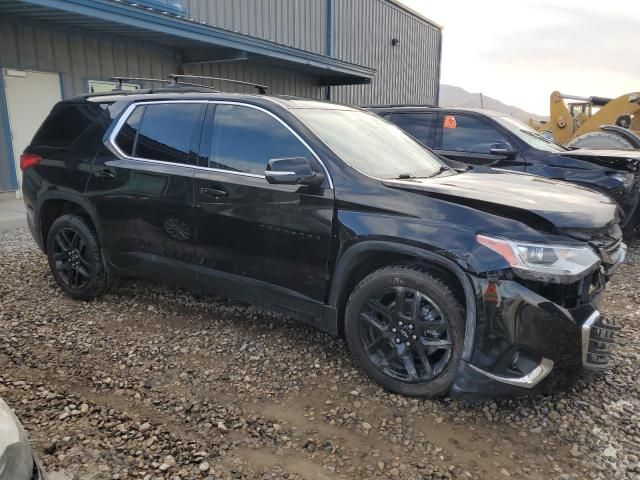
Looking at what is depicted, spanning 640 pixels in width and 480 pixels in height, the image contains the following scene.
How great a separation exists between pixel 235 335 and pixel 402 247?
1.63 m

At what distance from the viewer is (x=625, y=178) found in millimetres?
6203

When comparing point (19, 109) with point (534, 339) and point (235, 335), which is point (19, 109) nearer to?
point (235, 335)

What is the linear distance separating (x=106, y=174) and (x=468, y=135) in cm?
458

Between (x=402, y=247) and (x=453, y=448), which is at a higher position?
(x=402, y=247)

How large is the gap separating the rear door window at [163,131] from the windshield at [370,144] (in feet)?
2.83

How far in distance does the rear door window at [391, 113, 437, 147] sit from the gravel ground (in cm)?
369

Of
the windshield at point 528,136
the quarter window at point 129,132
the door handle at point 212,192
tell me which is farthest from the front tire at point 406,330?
the windshield at point 528,136

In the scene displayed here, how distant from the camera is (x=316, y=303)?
10.9ft

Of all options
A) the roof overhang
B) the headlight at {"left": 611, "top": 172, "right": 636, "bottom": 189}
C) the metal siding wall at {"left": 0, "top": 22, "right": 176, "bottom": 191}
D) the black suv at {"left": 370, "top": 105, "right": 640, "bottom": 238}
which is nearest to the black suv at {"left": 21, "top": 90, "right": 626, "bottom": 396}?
the black suv at {"left": 370, "top": 105, "right": 640, "bottom": 238}

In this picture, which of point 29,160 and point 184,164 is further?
point 29,160

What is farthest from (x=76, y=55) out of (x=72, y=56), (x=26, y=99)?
(x=26, y=99)

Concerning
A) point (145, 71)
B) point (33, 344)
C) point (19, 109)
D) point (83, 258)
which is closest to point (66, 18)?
point (19, 109)

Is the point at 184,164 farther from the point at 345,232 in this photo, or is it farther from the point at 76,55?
the point at 76,55

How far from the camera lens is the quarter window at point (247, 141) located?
11.3ft
